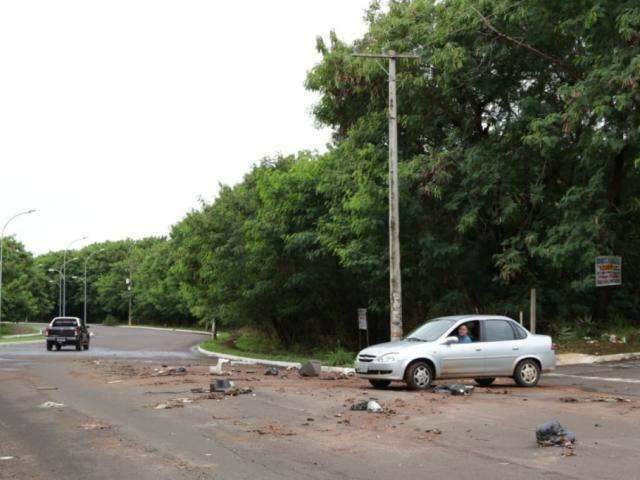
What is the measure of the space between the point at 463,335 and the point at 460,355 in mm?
469

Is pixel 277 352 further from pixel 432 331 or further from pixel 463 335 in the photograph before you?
pixel 463 335

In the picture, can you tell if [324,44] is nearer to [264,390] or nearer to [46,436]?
[264,390]

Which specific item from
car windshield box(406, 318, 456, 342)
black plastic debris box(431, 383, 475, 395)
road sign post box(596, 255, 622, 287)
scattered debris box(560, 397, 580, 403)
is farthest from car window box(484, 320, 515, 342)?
road sign post box(596, 255, 622, 287)

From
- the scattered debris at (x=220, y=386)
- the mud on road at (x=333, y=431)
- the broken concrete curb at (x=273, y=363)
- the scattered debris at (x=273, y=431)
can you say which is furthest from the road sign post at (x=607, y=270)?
the scattered debris at (x=273, y=431)

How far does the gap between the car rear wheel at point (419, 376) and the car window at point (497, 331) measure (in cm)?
162

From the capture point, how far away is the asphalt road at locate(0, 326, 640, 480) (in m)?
8.09

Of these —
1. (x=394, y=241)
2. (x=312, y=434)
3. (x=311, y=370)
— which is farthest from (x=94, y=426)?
(x=394, y=241)

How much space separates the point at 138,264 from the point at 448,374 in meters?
108

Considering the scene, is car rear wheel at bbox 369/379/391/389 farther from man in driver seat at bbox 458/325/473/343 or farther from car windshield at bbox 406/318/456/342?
man in driver seat at bbox 458/325/473/343

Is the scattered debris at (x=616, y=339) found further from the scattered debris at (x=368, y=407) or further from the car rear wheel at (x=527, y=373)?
the scattered debris at (x=368, y=407)

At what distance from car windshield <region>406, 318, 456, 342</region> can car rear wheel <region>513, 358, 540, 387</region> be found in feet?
5.95

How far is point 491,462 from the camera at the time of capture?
8.40 metres

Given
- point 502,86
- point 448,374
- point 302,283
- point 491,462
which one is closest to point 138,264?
point 302,283

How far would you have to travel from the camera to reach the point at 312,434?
10.4 metres
